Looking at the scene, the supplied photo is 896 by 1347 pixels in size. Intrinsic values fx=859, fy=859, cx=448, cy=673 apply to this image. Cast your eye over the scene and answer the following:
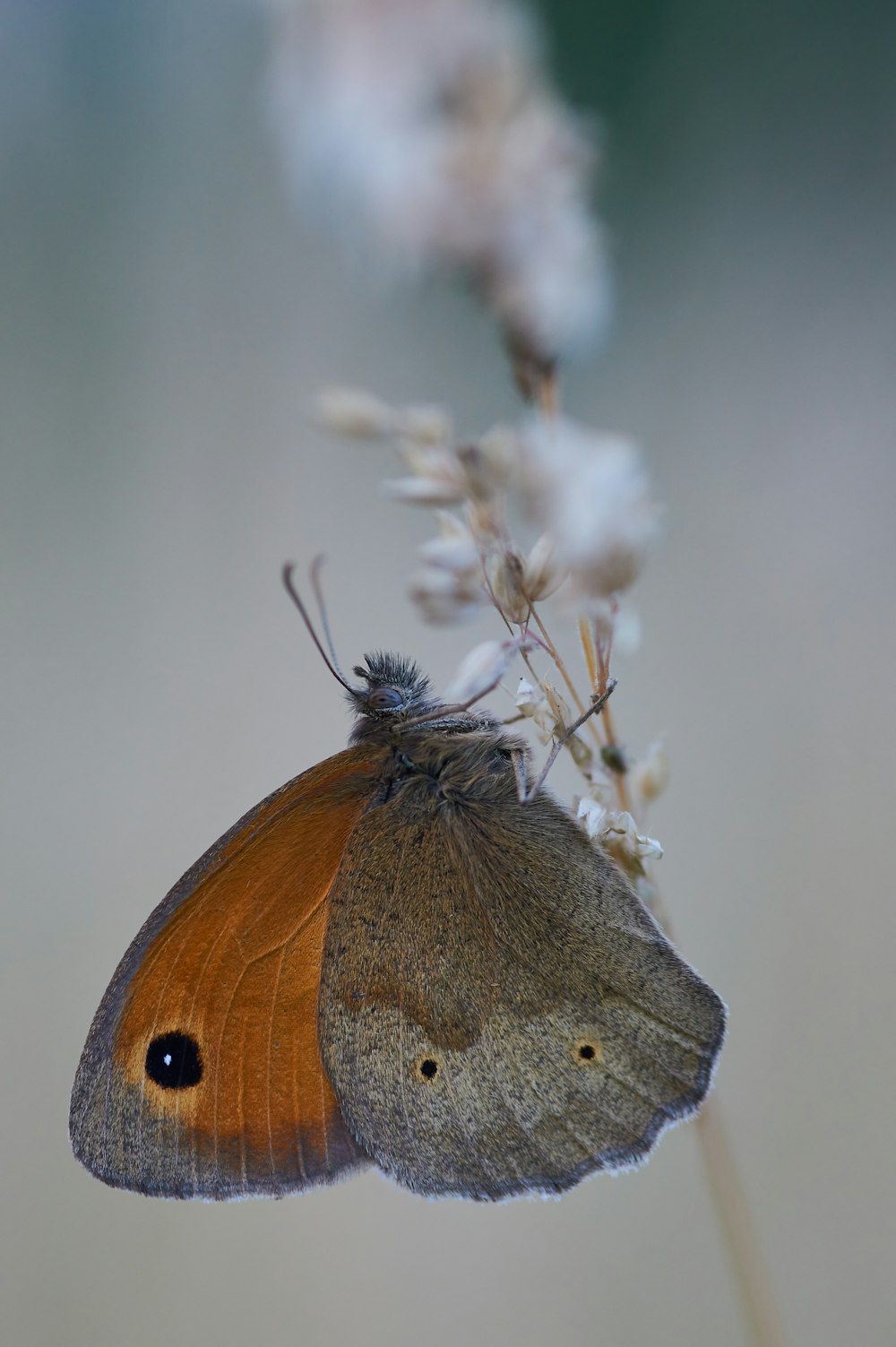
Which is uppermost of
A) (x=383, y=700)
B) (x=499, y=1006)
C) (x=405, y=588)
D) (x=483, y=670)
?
(x=405, y=588)

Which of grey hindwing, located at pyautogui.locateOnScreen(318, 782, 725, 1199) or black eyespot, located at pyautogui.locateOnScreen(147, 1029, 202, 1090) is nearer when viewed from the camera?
grey hindwing, located at pyautogui.locateOnScreen(318, 782, 725, 1199)

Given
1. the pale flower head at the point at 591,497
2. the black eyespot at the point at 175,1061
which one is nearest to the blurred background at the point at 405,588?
the pale flower head at the point at 591,497

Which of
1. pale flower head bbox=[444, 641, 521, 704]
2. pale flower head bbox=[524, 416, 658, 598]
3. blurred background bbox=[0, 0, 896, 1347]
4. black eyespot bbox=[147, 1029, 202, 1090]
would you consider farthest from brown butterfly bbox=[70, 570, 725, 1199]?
blurred background bbox=[0, 0, 896, 1347]

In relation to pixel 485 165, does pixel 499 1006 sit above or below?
below

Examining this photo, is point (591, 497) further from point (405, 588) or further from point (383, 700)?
point (405, 588)

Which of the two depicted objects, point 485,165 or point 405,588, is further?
point 405,588

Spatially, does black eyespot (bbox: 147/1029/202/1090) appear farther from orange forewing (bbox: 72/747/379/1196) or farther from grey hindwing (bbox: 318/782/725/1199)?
grey hindwing (bbox: 318/782/725/1199)

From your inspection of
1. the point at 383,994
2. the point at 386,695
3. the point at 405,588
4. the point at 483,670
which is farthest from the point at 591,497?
the point at 405,588

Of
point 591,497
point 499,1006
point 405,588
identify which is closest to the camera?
point 591,497
